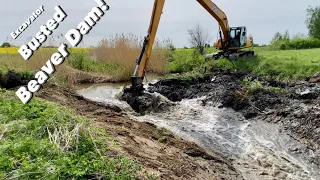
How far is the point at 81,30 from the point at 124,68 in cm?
1309

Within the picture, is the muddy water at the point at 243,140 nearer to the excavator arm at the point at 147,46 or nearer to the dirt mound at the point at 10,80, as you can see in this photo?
the excavator arm at the point at 147,46

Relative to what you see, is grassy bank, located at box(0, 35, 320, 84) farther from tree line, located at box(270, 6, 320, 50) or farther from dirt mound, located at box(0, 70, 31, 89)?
tree line, located at box(270, 6, 320, 50)

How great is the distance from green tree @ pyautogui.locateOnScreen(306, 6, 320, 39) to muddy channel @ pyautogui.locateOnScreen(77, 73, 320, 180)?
119ft

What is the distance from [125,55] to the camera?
17.2m

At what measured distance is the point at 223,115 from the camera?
9133mm

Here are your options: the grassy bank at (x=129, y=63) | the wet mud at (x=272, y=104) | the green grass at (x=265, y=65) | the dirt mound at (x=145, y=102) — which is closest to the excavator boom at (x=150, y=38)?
the dirt mound at (x=145, y=102)

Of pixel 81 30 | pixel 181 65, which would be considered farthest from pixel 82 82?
pixel 81 30

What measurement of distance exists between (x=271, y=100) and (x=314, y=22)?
131ft

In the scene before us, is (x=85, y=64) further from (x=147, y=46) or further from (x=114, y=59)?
(x=147, y=46)

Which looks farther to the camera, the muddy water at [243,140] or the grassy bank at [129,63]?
the grassy bank at [129,63]

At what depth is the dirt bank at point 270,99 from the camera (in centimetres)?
753

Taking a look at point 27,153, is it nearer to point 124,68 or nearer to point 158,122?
point 158,122

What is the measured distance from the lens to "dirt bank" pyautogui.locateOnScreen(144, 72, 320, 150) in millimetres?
7527

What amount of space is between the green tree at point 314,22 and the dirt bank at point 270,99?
35327 millimetres
